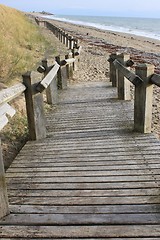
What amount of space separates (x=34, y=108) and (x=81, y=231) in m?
2.43

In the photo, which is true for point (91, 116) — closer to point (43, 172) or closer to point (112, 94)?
point (112, 94)

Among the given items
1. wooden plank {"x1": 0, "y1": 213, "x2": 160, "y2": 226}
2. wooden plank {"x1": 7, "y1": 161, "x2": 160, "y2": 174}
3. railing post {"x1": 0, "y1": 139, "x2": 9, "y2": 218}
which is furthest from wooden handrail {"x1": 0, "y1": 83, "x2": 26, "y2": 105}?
wooden plank {"x1": 0, "y1": 213, "x2": 160, "y2": 226}

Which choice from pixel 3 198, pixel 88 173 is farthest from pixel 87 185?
pixel 3 198

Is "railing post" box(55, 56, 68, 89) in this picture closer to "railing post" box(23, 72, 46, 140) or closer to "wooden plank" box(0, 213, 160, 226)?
"railing post" box(23, 72, 46, 140)

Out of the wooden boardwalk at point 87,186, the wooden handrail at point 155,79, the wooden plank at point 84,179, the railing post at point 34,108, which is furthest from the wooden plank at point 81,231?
the railing post at point 34,108

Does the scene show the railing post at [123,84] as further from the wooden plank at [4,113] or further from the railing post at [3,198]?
the railing post at [3,198]

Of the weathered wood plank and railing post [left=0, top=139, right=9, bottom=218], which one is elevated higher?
railing post [left=0, top=139, right=9, bottom=218]

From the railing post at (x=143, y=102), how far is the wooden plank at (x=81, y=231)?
2.44 m

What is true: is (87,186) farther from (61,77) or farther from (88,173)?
(61,77)

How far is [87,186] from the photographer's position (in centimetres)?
300

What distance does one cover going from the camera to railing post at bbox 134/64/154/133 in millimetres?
4379

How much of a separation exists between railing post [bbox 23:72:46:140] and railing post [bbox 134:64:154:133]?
149 centimetres

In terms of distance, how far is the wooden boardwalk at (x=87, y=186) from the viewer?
2318 mm

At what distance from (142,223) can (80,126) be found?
3150mm
